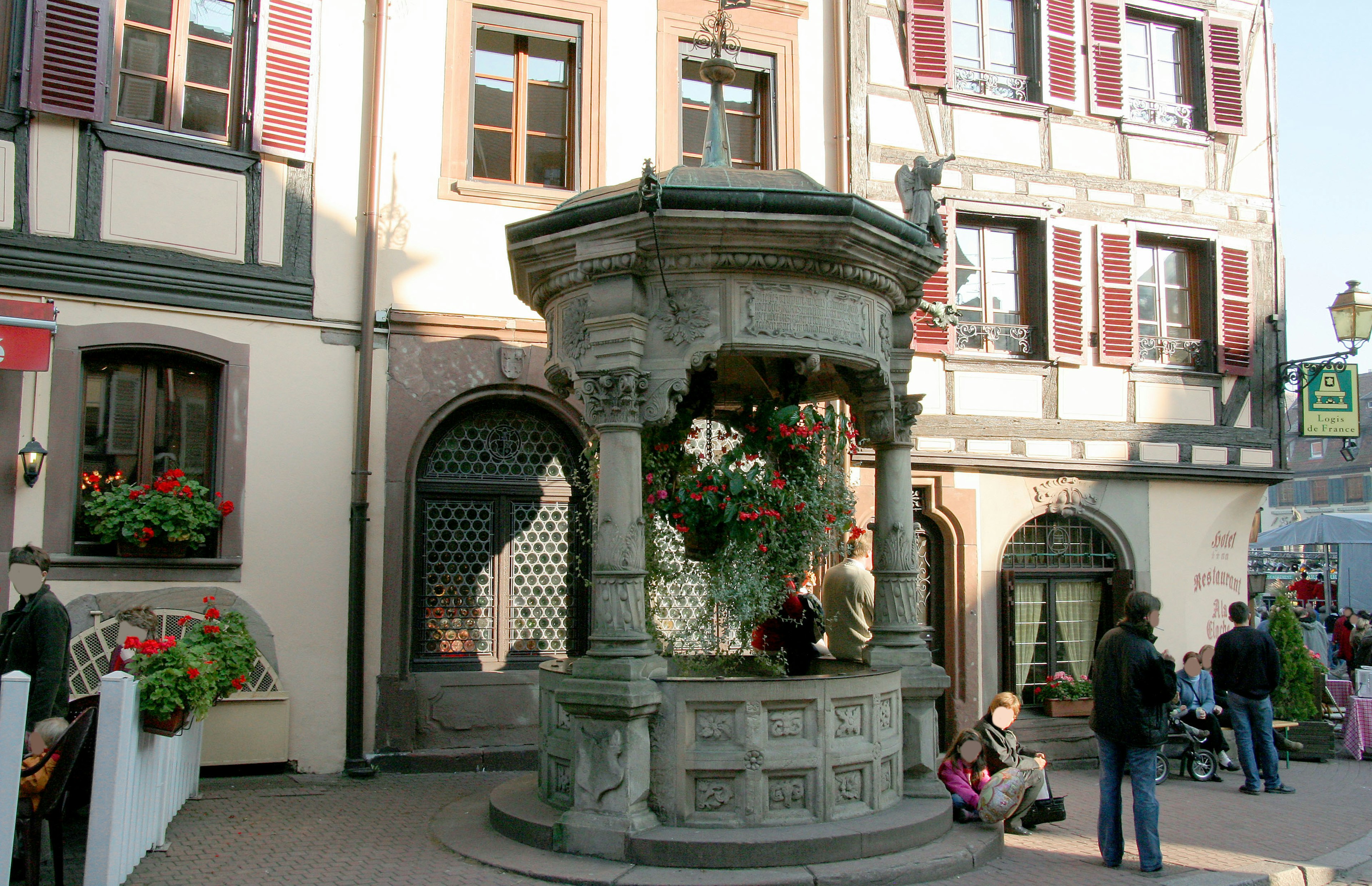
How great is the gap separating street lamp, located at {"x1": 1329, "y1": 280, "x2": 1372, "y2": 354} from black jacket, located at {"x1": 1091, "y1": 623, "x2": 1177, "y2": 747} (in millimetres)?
7669

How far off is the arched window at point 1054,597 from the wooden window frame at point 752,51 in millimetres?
4695

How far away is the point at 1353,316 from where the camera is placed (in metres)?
12.1

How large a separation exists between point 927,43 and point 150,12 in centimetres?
732

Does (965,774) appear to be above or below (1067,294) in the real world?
below

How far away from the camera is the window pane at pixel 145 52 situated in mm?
9047

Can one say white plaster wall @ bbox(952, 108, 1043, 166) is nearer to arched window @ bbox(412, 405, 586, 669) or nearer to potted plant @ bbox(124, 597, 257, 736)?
arched window @ bbox(412, 405, 586, 669)

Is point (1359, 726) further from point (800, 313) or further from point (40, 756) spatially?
point (40, 756)

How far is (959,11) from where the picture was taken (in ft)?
40.0

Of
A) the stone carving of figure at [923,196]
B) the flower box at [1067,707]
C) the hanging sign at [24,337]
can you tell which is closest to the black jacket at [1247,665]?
the flower box at [1067,707]

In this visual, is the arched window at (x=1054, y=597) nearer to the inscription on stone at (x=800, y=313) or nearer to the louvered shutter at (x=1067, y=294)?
the louvered shutter at (x=1067, y=294)

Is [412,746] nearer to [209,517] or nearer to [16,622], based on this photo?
[209,517]

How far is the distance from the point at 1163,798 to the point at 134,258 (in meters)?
9.12

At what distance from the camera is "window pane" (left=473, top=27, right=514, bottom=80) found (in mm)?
10352

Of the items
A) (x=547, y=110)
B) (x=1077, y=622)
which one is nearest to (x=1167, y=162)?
(x=1077, y=622)
